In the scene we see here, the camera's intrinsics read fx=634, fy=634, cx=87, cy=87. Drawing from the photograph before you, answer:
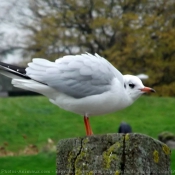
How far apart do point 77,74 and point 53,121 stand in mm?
13377

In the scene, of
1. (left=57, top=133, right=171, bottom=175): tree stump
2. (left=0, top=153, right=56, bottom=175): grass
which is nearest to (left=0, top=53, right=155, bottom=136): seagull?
(left=57, top=133, right=171, bottom=175): tree stump

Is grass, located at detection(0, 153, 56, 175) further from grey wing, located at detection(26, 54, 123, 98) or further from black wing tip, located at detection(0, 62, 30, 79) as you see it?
black wing tip, located at detection(0, 62, 30, 79)

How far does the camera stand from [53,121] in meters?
18.5

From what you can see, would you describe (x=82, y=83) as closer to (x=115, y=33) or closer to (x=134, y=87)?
(x=134, y=87)

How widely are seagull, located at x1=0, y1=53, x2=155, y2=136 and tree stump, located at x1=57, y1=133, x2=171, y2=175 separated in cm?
141

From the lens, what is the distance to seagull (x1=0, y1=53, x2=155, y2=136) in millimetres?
4996

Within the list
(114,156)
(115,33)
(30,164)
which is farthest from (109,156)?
(115,33)

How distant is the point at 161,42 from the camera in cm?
3531

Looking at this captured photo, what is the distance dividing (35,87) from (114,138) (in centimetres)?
173

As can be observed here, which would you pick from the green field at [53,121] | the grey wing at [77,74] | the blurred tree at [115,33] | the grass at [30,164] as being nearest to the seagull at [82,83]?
the grey wing at [77,74]

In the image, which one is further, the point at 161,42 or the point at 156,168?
the point at 161,42

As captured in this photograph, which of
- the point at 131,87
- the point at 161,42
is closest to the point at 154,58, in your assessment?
the point at 161,42

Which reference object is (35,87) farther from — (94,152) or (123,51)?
(123,51)

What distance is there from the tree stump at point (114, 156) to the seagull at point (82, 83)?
1415 mm
